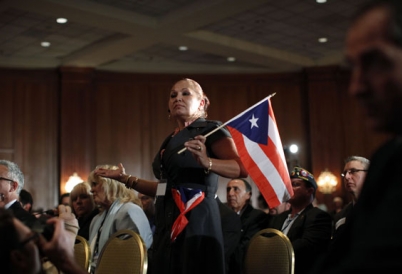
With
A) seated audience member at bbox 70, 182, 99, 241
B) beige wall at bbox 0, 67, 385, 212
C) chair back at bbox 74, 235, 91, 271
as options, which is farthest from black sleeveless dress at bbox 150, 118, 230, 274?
beige wall at bbox 0, 67, 385, 212

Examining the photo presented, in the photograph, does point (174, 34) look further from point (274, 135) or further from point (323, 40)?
point (274, 135)

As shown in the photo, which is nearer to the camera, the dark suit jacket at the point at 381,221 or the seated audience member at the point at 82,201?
the dark suit jacket at the point at 381,221

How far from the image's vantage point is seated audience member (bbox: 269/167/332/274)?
4.09 meters

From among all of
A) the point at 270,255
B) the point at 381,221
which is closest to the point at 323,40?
the point at 270,255

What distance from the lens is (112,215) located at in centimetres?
467

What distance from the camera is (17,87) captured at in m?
12.2

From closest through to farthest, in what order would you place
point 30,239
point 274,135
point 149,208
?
A: point 30,239, point 274,135, point 149,208

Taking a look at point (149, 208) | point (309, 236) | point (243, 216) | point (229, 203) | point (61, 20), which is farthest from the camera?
point (61, 20)

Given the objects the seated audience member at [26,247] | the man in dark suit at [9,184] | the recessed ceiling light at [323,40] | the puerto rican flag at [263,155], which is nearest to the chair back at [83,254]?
the man in dark suit at [9,184]

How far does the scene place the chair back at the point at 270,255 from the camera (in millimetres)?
3283

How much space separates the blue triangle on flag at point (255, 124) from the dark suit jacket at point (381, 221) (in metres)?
2.27

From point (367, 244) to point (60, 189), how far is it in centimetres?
1159

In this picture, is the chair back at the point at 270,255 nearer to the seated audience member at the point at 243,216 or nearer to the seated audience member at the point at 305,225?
the seated audience member at the point at 305,225

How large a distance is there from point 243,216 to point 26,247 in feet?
14.6
